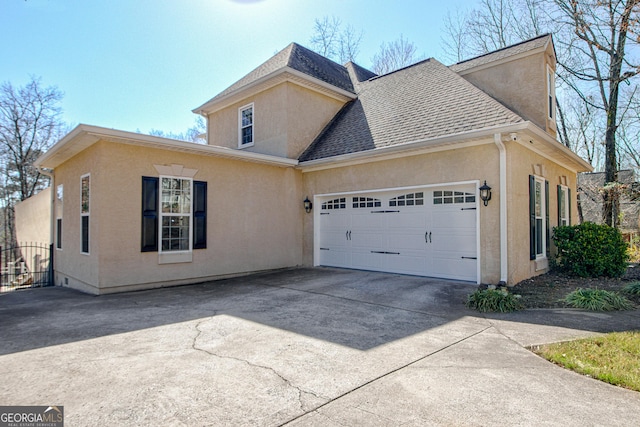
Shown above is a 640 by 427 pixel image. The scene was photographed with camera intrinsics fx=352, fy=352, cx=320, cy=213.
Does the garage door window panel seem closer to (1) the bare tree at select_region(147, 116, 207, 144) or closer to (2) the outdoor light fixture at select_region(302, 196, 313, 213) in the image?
Answer: (2) the outdoor light fixture at select_region(302, 196, 313, 213)

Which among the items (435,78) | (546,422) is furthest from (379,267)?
(546,422)

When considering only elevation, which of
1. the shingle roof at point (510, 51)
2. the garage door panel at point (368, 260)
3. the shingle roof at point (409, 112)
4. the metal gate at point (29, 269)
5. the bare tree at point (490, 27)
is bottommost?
the metal gate at point (29, 269)

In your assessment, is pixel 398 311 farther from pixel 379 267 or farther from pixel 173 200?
pixel 173 200

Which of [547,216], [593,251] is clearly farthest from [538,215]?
[593,251]

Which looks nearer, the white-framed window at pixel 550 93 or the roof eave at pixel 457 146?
the roof eave at pixel 457 146

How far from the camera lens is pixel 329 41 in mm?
22141

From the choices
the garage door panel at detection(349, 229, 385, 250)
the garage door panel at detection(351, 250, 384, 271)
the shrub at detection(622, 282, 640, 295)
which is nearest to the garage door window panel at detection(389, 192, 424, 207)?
the garage door panel at detection(349, 229, 385, 250)

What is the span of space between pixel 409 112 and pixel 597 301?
6.46 metres

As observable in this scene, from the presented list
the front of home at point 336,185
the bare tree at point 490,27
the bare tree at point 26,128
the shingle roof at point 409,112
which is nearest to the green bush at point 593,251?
the front of home at point 336,185

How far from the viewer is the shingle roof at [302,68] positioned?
1213 cm

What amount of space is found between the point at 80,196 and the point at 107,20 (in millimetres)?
4586

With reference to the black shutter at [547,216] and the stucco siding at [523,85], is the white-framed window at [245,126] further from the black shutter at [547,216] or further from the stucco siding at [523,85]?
the black shutter at [547,216]

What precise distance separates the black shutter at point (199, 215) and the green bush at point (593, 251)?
919 cm

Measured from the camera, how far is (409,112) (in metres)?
10.2
